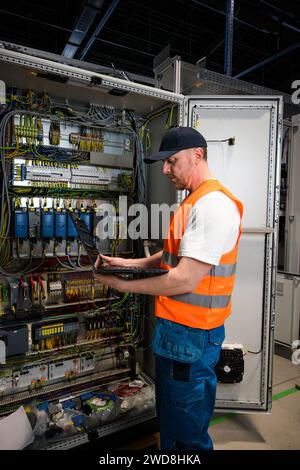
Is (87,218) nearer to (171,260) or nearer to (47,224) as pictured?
(47,224)

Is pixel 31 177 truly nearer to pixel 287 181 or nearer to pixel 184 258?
pixel 184 258

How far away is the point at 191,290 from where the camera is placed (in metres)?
1.16

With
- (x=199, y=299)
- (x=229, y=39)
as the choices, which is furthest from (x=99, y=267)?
(x=229, y=39)

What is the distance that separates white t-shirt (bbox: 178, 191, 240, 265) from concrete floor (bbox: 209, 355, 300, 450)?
1.52 meters

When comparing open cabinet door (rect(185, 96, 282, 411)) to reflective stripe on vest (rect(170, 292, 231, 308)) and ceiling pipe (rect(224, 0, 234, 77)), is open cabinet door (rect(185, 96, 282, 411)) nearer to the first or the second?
reflective stripe on vest (rect(170, 292, 231, 308))

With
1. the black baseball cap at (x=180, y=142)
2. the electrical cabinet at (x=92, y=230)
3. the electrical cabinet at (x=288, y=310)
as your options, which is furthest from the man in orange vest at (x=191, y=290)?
the electrical cabinet at (x=288, y=310)

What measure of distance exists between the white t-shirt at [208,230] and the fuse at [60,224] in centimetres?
118

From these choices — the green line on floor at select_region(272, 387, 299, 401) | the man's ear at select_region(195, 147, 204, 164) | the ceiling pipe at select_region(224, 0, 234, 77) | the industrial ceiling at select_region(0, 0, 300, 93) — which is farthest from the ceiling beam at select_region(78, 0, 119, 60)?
the green line on floor at select_region(272, 387, 299, 401)

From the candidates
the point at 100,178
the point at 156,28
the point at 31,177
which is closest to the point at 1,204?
the point at 31,177

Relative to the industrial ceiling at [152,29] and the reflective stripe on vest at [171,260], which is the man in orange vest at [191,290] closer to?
the reflective stripe on vest at [171,260]

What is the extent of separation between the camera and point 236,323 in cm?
209

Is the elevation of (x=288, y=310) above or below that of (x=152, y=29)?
below

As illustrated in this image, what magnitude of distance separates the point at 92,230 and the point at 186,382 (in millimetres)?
1336

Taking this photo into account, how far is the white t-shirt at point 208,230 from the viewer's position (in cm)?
111
